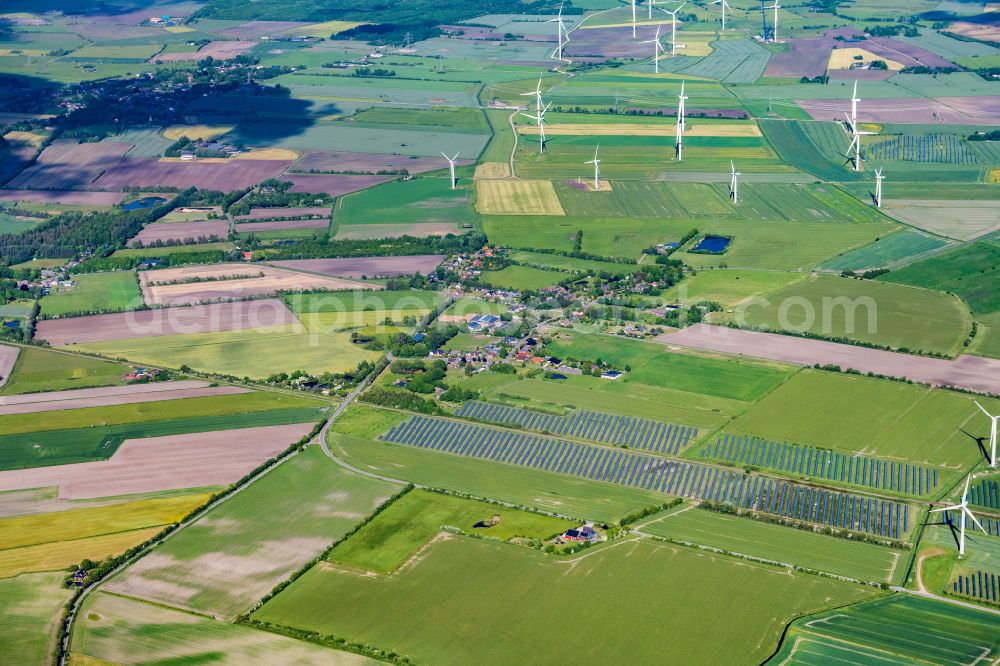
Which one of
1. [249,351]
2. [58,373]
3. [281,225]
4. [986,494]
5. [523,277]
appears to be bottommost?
[986,494]

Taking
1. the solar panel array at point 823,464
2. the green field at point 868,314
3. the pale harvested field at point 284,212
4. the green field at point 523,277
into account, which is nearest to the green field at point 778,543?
the solar panel array at point 823,464

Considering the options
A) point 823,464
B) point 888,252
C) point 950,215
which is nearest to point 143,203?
point 888,252

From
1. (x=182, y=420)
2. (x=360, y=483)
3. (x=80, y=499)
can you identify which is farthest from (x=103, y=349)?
(x=360, y=483)

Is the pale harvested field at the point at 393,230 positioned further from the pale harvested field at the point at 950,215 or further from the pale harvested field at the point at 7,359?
the pale harvested field at the point at 950,215

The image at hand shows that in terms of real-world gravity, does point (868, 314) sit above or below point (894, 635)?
above

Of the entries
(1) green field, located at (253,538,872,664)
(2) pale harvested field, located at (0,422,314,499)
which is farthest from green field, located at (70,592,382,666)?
(2) pale harvested field, located at (0,422,314,499)

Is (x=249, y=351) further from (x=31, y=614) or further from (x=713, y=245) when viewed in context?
(x=713, y=245)
